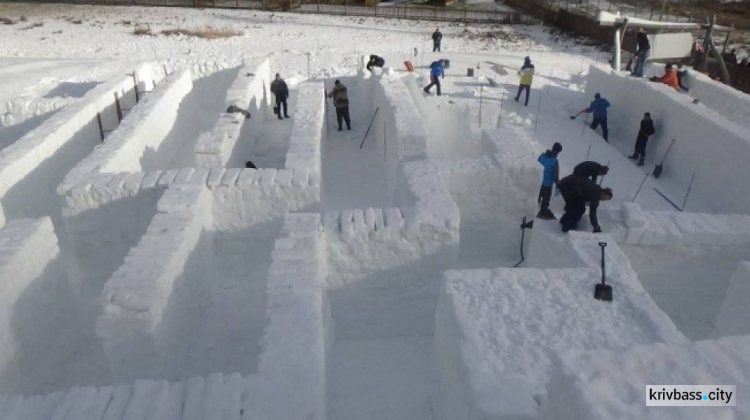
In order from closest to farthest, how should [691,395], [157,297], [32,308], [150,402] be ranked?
[691,395] < [150,402] < [157,297] < [32,308]

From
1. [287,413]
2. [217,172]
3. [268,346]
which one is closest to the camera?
[287,413]

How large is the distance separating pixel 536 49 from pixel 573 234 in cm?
1796

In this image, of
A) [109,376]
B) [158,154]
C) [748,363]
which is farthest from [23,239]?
[748,363]

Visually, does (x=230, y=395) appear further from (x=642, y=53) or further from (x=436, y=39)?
(x=436, y=39)

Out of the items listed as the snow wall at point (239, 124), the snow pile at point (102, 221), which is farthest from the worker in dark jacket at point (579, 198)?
the snow wall at point (239, 124)

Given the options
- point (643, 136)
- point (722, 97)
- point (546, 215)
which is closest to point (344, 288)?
point (546, 215)

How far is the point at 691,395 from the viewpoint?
2.21 metres

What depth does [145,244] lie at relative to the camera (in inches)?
191

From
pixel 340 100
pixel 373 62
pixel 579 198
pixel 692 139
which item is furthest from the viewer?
pixel 373 62

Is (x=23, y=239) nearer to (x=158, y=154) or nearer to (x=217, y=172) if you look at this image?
(x=217, y=172)

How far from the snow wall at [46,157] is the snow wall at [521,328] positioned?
5.71 metres

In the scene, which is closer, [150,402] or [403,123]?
[150,402]

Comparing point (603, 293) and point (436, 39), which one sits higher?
point (436, 39)

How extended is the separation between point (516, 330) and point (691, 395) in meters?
1.59
